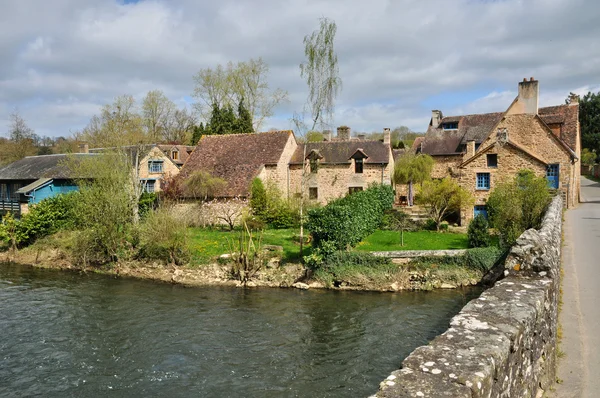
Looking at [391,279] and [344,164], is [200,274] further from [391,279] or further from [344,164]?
[344,164]

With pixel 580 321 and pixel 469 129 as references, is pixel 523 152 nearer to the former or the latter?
pixel 469 129

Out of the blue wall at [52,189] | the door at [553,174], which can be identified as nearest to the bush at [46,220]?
the blue wall at [52,189]

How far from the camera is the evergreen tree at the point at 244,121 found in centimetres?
4934

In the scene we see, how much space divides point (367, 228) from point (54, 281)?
1760cm

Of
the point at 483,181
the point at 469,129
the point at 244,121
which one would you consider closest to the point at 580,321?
the point at 483,181

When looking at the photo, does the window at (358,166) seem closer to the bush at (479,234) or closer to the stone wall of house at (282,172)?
the stone wall of house at (282,172)

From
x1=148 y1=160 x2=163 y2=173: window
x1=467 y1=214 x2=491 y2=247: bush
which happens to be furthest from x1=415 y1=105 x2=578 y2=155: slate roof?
x1=148 y1=160 x2=163 y2=173: window

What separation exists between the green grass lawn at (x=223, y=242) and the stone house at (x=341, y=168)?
295 inches

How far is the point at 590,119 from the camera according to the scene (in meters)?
Answer: 59.6

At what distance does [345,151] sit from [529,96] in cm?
1419

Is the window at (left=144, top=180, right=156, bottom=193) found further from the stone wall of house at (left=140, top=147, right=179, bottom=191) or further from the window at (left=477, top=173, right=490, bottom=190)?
the window at (left=477, top=173, right=490, bottom=190)

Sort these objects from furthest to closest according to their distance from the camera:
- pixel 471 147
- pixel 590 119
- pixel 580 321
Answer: pixel 590 119, pixel 471 147, pixel 580 321

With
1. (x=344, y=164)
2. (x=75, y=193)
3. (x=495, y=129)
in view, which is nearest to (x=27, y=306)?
(x=75, y=193)

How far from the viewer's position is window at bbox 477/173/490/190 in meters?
31.4
